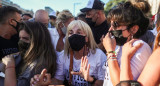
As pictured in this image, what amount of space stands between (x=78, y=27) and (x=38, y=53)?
68 centimetres

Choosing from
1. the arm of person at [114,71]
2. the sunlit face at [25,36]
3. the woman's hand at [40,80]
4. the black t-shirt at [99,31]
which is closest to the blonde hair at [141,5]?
the arm of person at [114,71]

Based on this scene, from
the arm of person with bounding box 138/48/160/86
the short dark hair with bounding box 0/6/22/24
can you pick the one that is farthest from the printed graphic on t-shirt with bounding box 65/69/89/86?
the short dark hair with bounding box 0/6/22/24

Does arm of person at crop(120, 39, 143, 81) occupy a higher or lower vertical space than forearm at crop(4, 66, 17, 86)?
higher

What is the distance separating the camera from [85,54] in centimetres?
206

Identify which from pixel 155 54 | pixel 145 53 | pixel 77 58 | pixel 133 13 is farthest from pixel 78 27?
pixel 155 54

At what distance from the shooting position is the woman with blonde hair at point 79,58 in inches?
74.6

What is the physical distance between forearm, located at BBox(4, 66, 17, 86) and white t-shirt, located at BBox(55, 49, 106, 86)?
1.79 feet

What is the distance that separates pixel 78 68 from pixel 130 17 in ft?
3.16

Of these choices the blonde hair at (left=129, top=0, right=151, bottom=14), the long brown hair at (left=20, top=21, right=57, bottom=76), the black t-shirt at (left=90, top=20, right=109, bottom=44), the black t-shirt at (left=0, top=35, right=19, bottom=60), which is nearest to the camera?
the blonde hair at (left=129, top=0, right=151, bottom=14)

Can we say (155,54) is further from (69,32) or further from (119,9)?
(69,32)

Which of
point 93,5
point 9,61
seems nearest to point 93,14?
point 93,5

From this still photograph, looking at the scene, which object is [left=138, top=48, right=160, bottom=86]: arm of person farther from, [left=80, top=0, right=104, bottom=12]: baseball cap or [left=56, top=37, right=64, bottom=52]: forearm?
[left=80, top=0, right=104, bottom=12]: baseball cap

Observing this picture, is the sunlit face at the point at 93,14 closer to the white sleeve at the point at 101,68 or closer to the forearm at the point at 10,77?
the white sleeve at the point at 101,68

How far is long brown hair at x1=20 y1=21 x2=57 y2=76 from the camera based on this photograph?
5.97 feet
